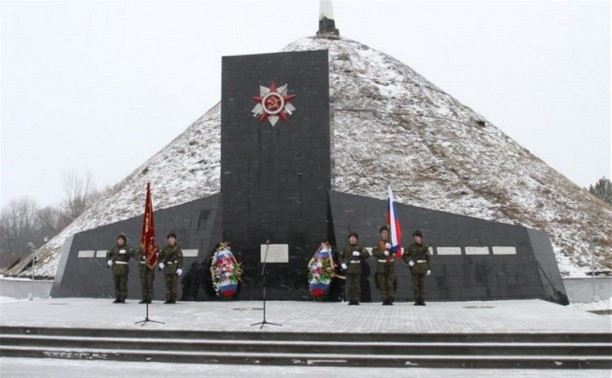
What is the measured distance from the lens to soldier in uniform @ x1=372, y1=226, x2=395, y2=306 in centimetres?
1222

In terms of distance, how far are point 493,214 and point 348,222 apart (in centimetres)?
1748

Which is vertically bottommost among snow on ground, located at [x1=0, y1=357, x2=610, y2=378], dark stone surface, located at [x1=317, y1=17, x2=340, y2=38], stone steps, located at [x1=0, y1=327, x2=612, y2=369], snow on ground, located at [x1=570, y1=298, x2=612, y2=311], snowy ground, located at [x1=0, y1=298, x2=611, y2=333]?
snow on ground, located at [x1=570, y1=298, x2=612, y2=311]

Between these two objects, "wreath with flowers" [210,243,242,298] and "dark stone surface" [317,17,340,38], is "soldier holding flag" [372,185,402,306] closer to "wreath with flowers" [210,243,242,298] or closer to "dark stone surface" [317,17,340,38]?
"wreath with flowers" [210,243,242,298]

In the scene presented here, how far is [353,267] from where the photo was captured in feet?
40.6

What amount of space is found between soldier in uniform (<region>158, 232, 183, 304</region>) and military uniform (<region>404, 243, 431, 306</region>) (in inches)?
196

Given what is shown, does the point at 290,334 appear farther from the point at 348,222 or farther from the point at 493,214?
the point at 493,214

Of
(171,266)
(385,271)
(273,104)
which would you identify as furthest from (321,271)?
(273,104)

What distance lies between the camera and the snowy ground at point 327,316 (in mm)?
8422

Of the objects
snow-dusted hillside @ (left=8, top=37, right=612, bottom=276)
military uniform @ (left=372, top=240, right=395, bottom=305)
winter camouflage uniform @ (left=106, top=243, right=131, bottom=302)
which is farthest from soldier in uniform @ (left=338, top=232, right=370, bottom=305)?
snow-dusted hillside @ (left=8, top=37, right=612, bottom=276)

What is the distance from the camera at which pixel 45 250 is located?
2972 centimetres

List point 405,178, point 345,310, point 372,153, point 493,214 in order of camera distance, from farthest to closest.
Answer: point 372,153, point 405,178, point 493,214, point 345,310

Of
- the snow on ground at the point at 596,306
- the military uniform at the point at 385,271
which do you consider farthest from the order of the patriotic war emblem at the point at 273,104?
the snow on ground at the point at 596,306

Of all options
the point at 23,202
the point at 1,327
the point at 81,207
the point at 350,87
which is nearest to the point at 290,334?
the point at 1,327

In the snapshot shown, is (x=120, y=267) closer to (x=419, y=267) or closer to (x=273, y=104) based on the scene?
(x=273, y=104)
